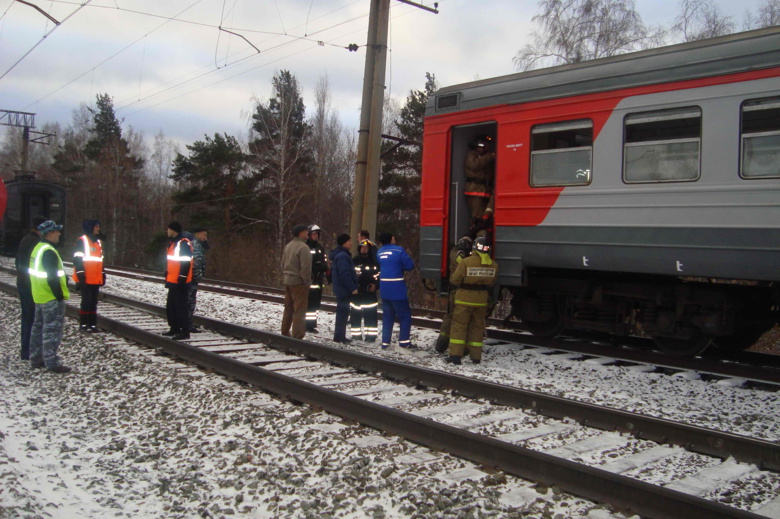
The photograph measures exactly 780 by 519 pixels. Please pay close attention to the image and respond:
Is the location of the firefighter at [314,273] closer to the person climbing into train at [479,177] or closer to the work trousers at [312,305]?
the work trousers at [312,305]

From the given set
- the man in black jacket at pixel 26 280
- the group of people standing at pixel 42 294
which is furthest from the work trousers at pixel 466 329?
the man in black jacket at pixel 26 280

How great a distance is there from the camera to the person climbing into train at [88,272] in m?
10.5

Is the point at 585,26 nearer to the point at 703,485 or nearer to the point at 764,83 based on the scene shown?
the point at 764,83

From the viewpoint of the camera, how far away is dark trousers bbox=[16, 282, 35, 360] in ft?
27.1

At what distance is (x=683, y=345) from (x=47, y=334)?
26.4 feet

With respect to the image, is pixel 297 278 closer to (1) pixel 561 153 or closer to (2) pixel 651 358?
(1) pixel 561 153

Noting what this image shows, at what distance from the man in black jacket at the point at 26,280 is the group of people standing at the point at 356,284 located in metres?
3.29

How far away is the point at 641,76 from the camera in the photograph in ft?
25.1

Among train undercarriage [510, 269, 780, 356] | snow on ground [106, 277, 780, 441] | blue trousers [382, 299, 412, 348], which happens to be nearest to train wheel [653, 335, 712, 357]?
train undercarriage [510, 269, 780, 356]

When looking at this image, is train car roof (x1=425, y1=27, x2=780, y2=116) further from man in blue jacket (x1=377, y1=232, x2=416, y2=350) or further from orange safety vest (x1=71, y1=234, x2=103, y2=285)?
orange safety vest (x1=71, y1=234, x2=103, y2=285)

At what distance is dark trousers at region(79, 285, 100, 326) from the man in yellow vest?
2.65 m

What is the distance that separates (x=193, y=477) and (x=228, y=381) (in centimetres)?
295

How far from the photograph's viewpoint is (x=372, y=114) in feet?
41.8

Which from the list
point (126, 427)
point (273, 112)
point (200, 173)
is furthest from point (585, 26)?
point (126, 427)
